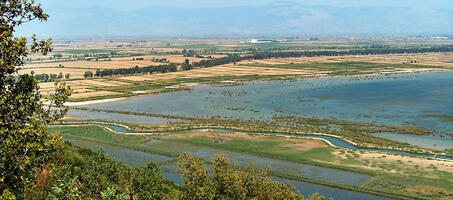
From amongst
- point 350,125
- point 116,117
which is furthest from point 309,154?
point 116,117

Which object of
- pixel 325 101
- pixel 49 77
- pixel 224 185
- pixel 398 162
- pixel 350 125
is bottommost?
pixel 398 162

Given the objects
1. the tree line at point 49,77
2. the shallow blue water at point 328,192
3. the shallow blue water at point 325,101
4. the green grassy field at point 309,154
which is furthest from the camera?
the tree line at point 49,77

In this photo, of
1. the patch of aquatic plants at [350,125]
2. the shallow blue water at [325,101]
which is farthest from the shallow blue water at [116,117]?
the patch of aquatic plants at [350,125]

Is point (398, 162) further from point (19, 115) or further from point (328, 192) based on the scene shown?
point (19, 115)

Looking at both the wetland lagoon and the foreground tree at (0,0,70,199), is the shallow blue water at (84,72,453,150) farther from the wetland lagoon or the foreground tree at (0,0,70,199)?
the foreground tree at (0,0,70,199)

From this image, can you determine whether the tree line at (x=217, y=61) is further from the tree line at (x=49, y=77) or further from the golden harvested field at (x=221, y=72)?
the tree line at (x=49, y=77)

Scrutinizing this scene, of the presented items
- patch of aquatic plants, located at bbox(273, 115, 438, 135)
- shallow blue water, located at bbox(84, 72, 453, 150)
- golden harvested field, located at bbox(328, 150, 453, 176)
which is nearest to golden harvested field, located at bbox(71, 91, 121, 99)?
shallow blue water, located at bbox(84, 72, 453, 150)
